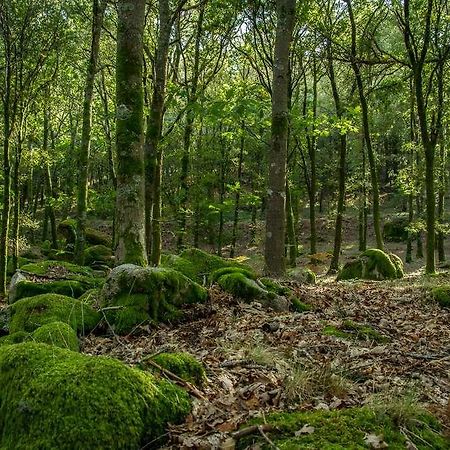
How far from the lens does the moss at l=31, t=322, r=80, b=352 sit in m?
3.98

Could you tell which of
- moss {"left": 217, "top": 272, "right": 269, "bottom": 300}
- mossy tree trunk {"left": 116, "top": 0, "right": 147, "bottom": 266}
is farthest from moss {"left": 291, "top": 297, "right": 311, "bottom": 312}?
mossy tree trunk {"left": 116, "top": 0, "right": 147, "bottom": 266}

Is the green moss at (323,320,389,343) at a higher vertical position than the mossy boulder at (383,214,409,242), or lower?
lower

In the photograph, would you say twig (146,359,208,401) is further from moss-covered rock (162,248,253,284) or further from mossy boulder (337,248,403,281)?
mossy boulder (337,248,403,281)

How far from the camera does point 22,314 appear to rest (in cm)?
549

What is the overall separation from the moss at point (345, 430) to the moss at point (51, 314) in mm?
3146

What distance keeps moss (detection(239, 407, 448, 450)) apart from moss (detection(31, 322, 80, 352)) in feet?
7.04

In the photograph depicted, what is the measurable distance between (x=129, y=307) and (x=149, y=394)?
2924 millimetres

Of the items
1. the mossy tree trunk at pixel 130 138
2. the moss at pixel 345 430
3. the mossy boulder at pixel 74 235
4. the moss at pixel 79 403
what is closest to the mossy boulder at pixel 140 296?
the mossy tree trunk at pixel 130 138

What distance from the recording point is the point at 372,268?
15.1 meters

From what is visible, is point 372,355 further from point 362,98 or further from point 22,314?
point 362,98

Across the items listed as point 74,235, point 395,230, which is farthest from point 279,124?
point 395,230

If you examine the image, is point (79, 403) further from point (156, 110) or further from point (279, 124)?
point (279, 124)

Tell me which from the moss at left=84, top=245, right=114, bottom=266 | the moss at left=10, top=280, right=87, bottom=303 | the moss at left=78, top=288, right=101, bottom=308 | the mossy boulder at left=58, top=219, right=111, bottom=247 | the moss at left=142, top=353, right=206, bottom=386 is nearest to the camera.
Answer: the moss at left=142, top=353, right=206, bottom=386

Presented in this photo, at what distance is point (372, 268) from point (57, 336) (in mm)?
12695
